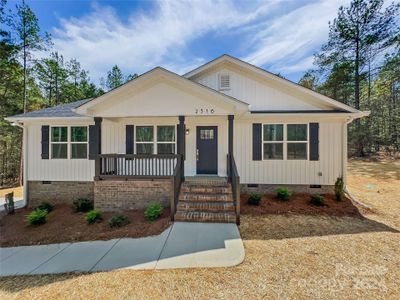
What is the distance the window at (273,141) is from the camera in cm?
844

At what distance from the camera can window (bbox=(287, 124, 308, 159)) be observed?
27.4ft

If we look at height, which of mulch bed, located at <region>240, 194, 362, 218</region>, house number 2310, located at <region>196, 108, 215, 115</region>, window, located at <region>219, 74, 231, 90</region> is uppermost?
window, located at <region>219, 74, 231, 90</region>

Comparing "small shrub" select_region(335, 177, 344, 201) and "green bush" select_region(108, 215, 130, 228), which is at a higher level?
"small shrub" select_region(335, 177, 344, 201)

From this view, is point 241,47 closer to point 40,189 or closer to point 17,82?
point 40,189

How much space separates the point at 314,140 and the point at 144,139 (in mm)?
7228

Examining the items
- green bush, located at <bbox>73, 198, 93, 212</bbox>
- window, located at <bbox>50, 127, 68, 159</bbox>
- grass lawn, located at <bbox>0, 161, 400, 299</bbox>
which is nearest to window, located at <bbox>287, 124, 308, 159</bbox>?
grass lawn, located at <bbox>0, 161, 400, 299</bbox>

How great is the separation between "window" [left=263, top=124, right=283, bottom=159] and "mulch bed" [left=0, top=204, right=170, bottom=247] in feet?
15.7

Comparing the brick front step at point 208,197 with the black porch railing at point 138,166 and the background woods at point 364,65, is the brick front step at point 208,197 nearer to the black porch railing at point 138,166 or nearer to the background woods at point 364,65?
the black porch railing at point 138,166

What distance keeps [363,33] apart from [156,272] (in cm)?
2446

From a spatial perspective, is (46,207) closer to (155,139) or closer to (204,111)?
(155,139)

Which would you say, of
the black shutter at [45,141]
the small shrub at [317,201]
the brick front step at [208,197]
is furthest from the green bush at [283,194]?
the black shutter at [45,141]

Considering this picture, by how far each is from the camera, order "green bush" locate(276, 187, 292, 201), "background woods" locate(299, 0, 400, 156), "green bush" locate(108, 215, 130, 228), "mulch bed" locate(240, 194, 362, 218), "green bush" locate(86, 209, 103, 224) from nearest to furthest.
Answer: "green bush" locate(108, 215, 130, 228) < "green bush" locate(86, 209, 103, 224) < "mulch bed" locate(240, 194, 362, 218) < "green bush" locate(276, 187, 292, 201) < "background woods" locate(299, 0, 400, 156)

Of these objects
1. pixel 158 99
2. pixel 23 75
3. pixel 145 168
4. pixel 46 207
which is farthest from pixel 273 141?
pixel 23 75

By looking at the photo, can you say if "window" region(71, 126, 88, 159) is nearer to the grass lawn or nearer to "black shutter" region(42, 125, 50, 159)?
"black shutter" region(42, 125, 50, 159)
